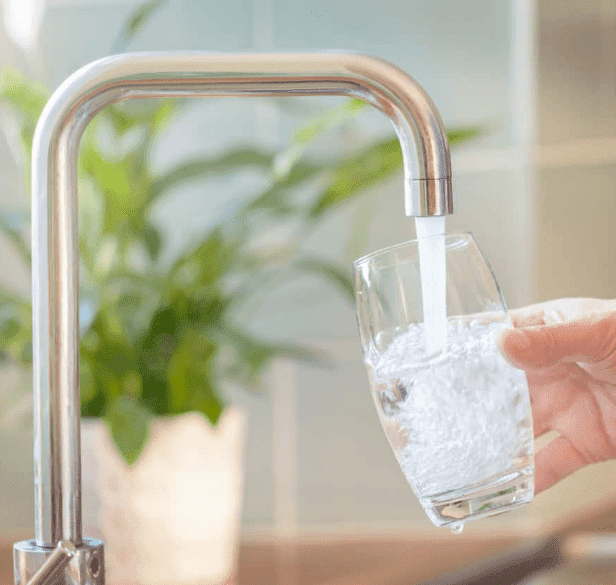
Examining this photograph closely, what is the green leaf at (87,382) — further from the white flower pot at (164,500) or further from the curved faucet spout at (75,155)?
the curved faucet spout at (75,155)

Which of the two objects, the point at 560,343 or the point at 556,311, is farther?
the point at 556,311

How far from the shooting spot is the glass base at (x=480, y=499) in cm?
54

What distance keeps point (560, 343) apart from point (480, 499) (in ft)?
0.44

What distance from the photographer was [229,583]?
1.12m

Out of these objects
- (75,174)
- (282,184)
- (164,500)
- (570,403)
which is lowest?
(164,500)

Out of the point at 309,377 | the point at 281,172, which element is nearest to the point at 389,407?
the point at 281,172

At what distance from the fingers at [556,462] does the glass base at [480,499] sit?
10.6 inches

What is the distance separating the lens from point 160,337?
1.14 metres

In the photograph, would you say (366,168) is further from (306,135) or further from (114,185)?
(114,185)

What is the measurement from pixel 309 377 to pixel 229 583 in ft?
1.59

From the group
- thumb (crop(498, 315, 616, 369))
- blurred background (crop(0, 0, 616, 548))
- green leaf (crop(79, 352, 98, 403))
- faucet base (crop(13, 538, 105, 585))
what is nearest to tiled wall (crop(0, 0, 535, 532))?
blurred background (crop(0, 0, 616, 548))

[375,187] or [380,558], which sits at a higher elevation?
[375,187]

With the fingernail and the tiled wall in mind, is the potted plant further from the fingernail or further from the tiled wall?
the fingernail

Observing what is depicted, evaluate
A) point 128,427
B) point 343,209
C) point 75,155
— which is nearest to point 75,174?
point 75,155
